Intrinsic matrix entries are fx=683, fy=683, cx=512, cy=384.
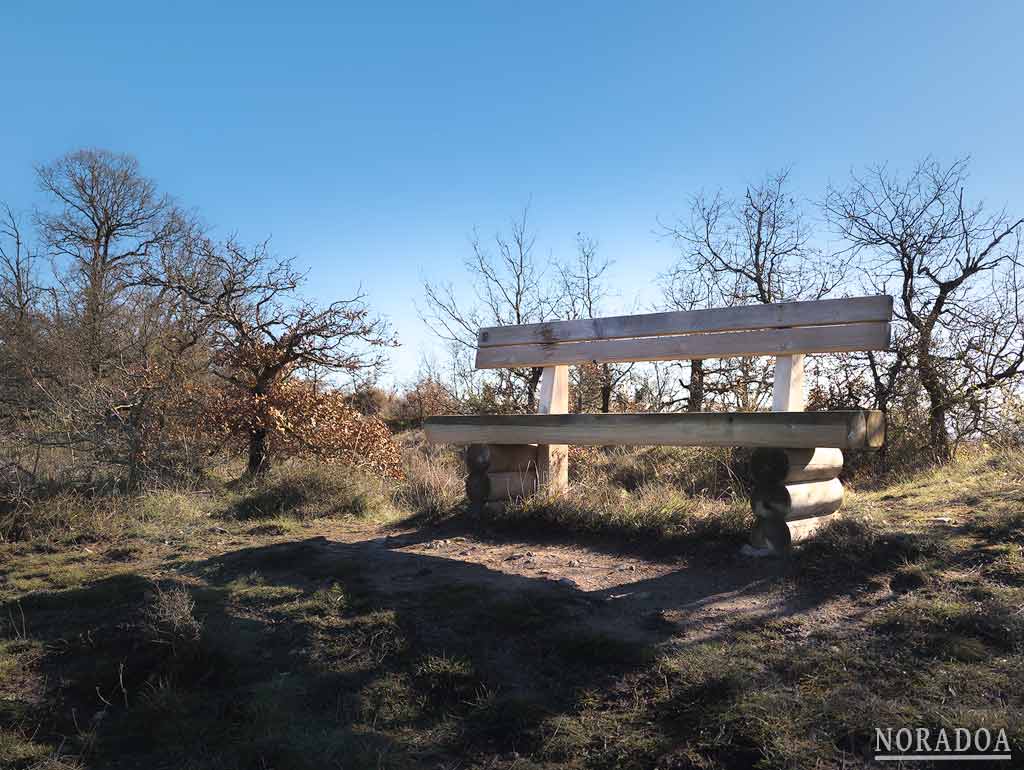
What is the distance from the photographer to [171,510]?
661cm

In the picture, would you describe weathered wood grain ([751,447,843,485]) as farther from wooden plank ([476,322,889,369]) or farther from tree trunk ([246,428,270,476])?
tree trunk ([246,428,270,476])

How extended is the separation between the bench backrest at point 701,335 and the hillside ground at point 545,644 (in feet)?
3.57

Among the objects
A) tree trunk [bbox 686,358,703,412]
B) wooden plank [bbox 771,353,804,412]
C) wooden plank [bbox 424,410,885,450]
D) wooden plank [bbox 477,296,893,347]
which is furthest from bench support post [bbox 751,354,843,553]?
tree trunk [bbox 686,358,703,412]

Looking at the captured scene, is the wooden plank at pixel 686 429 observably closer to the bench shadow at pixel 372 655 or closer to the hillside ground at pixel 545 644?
the hillside ground at pixel 545 644

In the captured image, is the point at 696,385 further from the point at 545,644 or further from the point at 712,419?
the point at 545,644

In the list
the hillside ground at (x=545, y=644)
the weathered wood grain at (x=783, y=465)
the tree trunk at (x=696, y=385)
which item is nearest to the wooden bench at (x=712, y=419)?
the weathered wood grain at (x=783, y=465)

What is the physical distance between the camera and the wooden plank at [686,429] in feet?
12.1

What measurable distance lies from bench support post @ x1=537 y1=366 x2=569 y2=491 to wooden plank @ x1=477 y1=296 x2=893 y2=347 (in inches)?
14.4

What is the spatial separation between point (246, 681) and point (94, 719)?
576 millimetres

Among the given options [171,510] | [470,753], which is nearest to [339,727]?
[470,753]

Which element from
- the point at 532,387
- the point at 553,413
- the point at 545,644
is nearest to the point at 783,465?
the point at 545,644

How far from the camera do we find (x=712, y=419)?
4.07 metres

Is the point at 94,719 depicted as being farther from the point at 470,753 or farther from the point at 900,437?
the point at 900,437

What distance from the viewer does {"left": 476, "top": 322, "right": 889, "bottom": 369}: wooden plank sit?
164 inches
